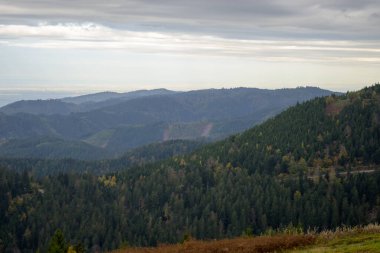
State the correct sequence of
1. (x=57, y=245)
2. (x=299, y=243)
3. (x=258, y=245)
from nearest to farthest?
(x=258, y=245) < (x=299, y=243) < (x=57, y=245)

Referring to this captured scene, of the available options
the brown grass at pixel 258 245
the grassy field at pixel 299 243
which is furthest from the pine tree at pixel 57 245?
the brown grass at pixel 258 245

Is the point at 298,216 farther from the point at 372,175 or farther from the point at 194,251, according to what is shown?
the point at 194,251

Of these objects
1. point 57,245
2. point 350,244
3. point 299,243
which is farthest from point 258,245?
point 57,245

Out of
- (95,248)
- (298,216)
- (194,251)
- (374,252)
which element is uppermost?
(374,252)

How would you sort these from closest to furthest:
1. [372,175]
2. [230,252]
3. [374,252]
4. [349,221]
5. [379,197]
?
[374,252]
[230,252]
[349,221]
[379,197]
[372,175]

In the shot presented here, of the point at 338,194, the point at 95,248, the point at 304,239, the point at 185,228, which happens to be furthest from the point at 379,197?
the point at 304,239

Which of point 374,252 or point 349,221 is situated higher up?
point 374,252

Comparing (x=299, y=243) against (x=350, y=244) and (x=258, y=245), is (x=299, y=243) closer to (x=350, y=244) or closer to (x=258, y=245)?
(x=258, y=245)

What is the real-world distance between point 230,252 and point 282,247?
480 centimetres

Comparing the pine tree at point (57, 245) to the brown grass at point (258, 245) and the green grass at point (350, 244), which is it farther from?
the green grass at point (350, 244)

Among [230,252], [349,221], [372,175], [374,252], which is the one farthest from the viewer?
[372,175]

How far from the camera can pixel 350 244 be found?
42.0m

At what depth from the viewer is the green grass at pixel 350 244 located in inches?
1503

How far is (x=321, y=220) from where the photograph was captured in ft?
561
